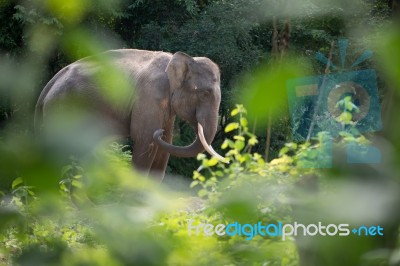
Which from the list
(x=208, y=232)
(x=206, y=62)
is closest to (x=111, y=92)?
(x=208, y=232)

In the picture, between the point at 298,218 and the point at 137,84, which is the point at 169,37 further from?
the point at 298,218

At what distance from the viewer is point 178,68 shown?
18.9ft

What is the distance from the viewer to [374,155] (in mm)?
440

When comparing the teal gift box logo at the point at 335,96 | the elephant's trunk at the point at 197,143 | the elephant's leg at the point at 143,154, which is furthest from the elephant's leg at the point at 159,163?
the teal gift box logo at the point at 335,96

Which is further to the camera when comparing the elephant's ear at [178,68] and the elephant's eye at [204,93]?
the elephant's ear at [178,68]

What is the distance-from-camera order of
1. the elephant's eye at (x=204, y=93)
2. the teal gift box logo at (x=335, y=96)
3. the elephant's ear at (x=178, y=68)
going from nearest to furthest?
the teal gift box logo at (x=335, y=96)
the elephant's eye at (x=204, y=93)
the elephant's ear at (x=178, y=68)

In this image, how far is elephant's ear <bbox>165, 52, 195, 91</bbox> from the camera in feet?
18.8

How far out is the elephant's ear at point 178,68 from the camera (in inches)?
226

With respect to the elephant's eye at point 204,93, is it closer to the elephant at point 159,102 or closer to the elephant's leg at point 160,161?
the elephant at point 159,102

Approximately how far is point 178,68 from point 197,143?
0.63m

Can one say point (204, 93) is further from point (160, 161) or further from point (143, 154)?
point (160, 161)

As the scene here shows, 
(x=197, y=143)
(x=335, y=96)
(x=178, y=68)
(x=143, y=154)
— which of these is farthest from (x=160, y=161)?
(x=335, y=96)

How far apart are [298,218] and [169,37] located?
9.38 m

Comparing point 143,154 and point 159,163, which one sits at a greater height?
point 143,154
